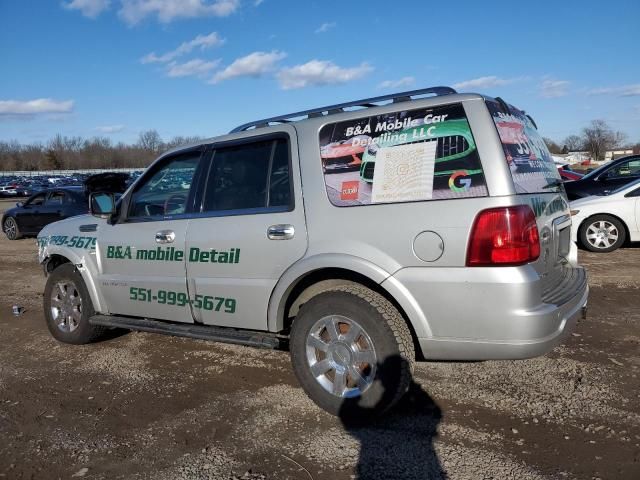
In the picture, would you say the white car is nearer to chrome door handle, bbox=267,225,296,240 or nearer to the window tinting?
the window tinting

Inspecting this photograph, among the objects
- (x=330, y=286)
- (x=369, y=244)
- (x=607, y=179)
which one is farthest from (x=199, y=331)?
(x=607, y=179)

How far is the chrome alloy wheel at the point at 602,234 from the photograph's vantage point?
361 inches

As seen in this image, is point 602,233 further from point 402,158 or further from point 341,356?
point 341,356

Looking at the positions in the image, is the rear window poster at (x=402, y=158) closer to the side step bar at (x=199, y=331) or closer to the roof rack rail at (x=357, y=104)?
the roof rack rail at (x=357, y=104)

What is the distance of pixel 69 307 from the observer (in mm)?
5266

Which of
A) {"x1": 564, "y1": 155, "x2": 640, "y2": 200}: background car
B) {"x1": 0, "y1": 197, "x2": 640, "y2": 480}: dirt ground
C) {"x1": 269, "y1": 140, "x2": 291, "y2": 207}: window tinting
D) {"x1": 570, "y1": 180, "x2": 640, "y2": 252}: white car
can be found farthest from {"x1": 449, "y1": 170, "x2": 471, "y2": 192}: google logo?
{"x1": 564, "y1": 155, "x2": 640, "y2": 200}: background car

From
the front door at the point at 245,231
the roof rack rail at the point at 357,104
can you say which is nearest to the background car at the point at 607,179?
the roof rack rail at the point at 357,104

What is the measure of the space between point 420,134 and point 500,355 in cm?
140

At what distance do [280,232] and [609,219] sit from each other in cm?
758

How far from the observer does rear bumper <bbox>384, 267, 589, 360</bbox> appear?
9.85ft

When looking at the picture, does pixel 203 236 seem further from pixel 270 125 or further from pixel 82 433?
pixel 82 433

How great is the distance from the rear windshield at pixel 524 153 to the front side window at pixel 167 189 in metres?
2.38

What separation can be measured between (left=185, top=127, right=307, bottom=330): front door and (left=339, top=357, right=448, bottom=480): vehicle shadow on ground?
38.4 inches

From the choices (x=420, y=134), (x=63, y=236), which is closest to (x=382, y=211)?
(x=420, y=134)
